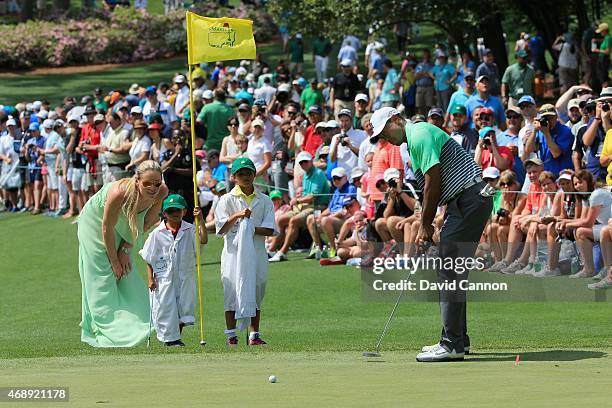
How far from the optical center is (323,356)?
10.6 metres

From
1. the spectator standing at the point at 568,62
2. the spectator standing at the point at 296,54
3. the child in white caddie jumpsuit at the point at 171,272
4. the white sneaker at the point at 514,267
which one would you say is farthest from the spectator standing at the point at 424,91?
the child in white caddie jumpsuit at the point at 171,272

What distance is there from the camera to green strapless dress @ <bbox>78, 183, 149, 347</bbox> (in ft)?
40.0

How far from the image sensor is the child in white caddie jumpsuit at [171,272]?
12.5 meters

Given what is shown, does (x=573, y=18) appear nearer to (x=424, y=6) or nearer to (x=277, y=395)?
(x=424, y=6)

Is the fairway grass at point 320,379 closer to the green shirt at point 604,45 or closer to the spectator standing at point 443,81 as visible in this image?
the green shirt at point 604,45

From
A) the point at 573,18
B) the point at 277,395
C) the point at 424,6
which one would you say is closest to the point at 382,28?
the point at 424,6

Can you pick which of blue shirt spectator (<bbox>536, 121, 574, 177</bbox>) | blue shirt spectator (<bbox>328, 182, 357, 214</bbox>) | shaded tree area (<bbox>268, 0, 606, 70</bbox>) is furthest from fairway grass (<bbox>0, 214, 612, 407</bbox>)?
shaded tree area (<bbox>268, 0, 606, 70</bbox>)

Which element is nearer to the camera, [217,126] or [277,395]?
[277,395]

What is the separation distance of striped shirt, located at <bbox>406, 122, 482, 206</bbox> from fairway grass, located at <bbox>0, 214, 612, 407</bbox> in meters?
1.39

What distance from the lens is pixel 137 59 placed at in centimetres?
5188

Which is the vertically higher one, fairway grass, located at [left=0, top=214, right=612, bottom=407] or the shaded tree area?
the shaded tree area

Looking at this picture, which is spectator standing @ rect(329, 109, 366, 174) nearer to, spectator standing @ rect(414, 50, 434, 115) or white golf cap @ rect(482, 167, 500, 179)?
white golf cap @ rect(482, 167, 500, 179)

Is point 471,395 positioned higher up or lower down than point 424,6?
lower down

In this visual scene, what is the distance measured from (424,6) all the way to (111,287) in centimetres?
2107
